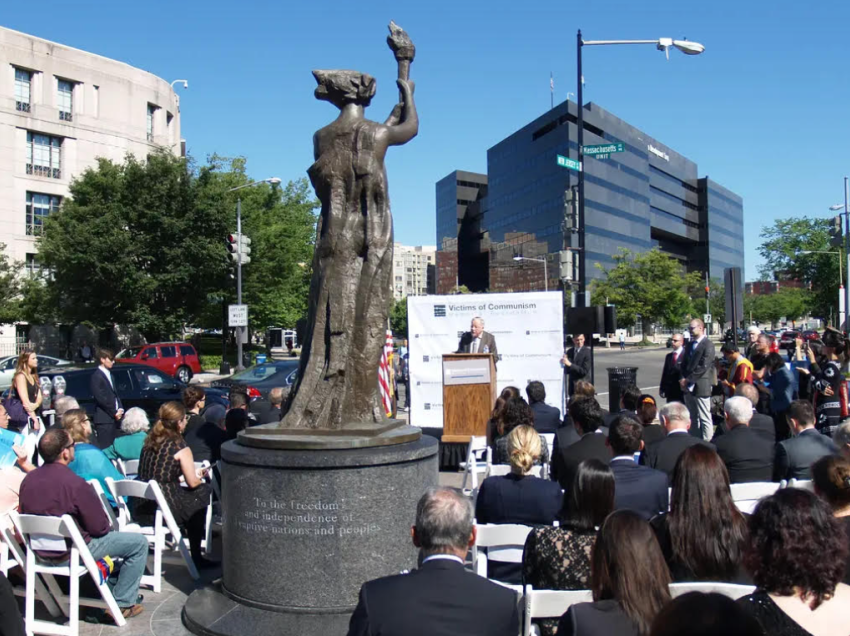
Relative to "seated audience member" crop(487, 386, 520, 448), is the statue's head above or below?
above

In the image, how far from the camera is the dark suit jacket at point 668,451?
233 inches

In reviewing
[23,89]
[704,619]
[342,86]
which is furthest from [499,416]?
[23,89]

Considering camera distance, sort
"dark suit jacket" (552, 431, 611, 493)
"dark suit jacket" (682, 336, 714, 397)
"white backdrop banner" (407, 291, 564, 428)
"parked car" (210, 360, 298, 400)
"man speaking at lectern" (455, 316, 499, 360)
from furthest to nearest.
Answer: "parked car" (210, 360, 298, 400), "white backdrop banner" (407, 291, 564, 428), "man speaking at lectern" (455, 316, 499, 360), "dark suit jacket" (682, 336, 714, 397), "dark suit jacket" (552, 431, 611, 493)

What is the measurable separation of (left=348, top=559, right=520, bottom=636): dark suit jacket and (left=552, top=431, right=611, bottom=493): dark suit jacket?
10.1ft

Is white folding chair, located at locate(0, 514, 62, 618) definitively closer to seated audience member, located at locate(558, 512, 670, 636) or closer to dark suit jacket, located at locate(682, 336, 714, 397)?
seated audience member, located at locate(558, 512, 670, 636)

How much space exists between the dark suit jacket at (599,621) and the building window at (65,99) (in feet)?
163

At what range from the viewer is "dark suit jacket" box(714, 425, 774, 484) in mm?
Result: 6254

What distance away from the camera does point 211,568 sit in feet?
22.5

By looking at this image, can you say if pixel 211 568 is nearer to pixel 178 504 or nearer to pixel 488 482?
pixel 178 504

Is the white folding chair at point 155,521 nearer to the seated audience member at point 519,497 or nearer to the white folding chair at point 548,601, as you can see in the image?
the seated audience member at point 519,497

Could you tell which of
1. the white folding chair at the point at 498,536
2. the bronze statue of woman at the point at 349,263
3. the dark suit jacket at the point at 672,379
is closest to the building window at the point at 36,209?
the dark suit jacket at the point at 672,379

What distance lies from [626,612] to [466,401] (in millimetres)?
8765

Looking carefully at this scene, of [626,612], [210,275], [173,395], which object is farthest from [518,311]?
[210,275]

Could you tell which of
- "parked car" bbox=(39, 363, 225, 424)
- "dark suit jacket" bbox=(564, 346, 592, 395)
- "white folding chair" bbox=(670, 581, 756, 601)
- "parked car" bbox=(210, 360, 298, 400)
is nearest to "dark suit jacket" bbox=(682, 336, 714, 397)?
"dark suit jacket" bbox=(564, 346, 592, 395)
